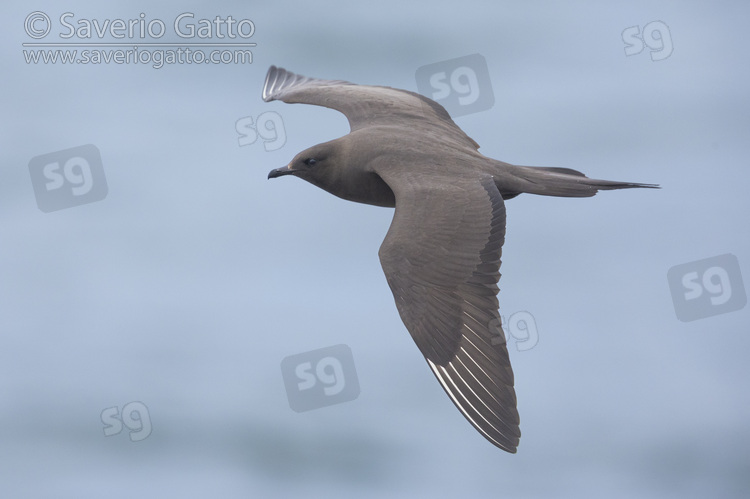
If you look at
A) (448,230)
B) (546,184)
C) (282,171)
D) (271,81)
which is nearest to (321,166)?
(282,171)

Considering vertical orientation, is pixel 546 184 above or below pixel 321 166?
below

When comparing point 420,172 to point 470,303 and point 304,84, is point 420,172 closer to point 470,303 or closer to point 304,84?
point 470,303

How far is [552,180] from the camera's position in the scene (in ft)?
25.4

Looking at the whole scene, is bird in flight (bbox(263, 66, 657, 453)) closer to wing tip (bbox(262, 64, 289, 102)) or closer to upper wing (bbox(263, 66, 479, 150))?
upper wing (bbox(263, 66, 479, 150))

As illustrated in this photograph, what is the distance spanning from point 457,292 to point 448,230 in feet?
1.25

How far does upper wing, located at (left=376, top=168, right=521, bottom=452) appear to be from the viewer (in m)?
6.70

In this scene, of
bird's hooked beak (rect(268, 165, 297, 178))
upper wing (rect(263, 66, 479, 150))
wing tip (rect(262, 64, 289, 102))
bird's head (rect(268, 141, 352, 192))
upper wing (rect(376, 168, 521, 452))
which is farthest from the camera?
wing tip (rect(262, 64, 289, 102))

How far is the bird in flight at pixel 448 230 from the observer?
6.76m

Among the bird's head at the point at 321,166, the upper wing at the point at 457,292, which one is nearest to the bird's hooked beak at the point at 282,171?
the bird's head at the point at 321,166

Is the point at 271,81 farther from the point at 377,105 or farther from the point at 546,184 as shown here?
the point at 546,184

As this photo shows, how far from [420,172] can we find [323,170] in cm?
87

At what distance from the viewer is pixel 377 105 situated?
877 centimetres

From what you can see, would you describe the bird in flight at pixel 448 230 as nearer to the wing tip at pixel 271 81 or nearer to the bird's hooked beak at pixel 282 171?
the bird's hooked beak at pixel 282 171

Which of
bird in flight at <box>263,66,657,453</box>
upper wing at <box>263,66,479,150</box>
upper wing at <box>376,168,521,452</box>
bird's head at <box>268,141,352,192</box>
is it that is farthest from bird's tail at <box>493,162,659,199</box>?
bird's head at <box>268,141,352,192</box>
